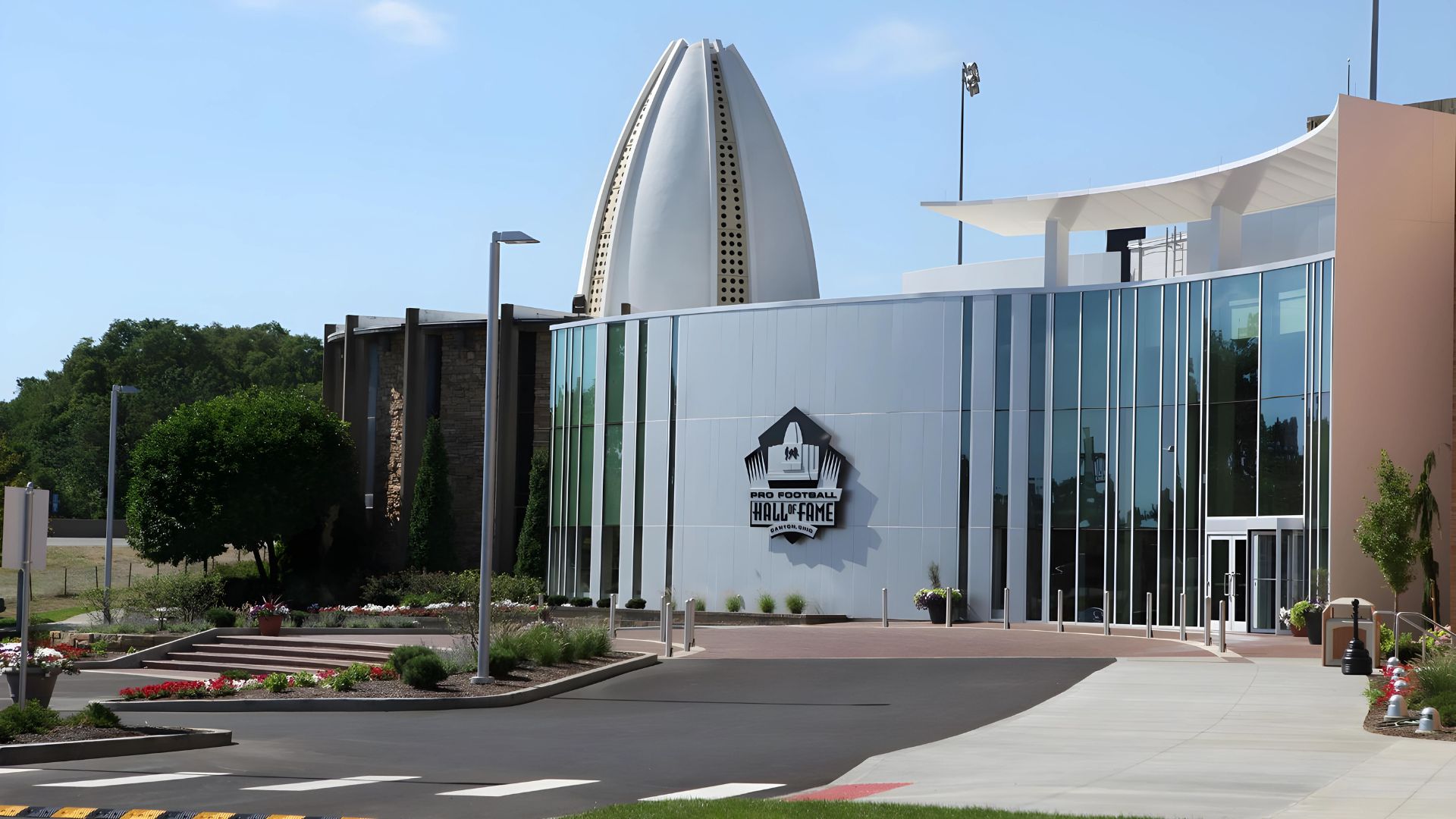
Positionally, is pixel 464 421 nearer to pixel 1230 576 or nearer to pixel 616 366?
pixel 616 366

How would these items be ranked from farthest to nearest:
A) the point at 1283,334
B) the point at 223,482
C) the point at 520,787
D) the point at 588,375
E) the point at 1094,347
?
the point at 223,482
the point at 588,375
the point at 1094,347
the point at 1283,334
the point at 520,787

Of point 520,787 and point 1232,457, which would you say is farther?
point 1232,457

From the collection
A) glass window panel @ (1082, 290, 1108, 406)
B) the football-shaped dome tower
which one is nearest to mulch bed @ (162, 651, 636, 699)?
glass window panel @ (1082, 290, 1108, 406)

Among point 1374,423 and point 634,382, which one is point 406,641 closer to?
point 634,382

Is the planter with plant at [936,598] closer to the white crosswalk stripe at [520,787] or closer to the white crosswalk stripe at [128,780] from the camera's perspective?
the white crosswalk stripe at [520,787]

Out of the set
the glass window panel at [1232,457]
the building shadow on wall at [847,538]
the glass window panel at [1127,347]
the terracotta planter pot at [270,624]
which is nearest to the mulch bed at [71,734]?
the terracotta planter pot at [270,624]

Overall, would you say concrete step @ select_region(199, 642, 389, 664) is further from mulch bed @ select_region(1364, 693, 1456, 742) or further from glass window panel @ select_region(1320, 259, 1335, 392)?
glass window panel @ select_region(1320, 259, 1335, 392)

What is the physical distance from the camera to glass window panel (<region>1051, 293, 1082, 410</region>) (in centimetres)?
3619

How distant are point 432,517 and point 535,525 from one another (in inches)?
134

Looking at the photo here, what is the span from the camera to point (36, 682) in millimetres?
18000

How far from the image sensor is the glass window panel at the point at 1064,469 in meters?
35.9

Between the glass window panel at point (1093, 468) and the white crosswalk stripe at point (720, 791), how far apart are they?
931 inches

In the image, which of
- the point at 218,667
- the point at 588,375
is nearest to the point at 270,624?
the point at 218,667

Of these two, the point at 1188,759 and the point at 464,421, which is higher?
the point at 464,421
